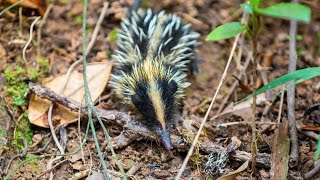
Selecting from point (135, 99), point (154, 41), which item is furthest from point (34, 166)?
point (154, 41)

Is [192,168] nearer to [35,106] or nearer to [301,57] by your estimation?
[35,106]

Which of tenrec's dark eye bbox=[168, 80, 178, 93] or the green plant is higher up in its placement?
the green plant

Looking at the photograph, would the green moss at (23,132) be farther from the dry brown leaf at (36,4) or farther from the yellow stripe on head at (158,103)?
the dry brown leaf at (36,4)

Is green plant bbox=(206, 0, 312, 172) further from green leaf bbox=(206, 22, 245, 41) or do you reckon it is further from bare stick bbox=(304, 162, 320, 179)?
bare stick bbox=(304, 162, 320, 179)

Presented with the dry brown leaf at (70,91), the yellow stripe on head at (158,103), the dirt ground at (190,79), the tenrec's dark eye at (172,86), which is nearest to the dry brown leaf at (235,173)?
the dirt ground at (190,79)

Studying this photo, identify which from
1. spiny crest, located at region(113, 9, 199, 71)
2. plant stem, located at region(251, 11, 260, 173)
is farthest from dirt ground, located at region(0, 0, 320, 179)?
spiny crest, located at region(113, 9, 199, 71)
